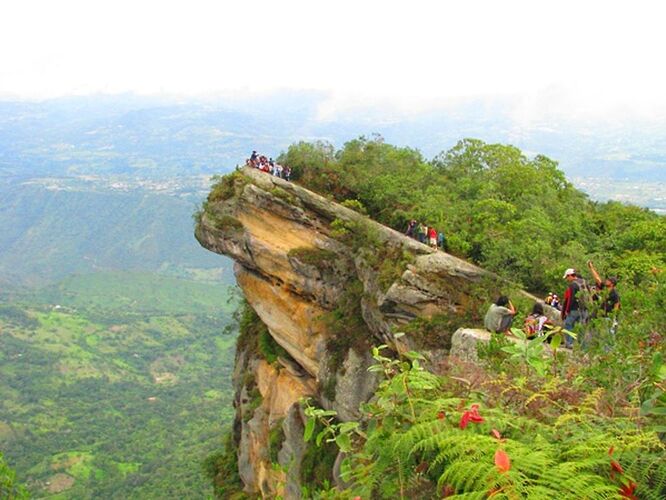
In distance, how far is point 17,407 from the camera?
4321 inches

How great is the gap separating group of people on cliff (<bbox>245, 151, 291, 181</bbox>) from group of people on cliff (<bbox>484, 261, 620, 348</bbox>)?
590 inches

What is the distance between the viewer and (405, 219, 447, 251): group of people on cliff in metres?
22.4

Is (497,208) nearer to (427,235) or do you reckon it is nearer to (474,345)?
(427,235)

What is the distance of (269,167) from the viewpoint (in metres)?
29.5

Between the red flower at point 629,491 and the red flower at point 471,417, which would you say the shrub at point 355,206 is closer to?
the red flower at point 471,417

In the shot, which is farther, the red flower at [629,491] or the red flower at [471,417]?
the red flower at [471,417]

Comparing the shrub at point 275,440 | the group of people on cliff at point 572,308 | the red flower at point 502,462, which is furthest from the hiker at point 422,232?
the red flower at point 502,462

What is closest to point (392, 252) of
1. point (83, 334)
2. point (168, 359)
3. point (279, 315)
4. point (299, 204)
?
point (299, 204)

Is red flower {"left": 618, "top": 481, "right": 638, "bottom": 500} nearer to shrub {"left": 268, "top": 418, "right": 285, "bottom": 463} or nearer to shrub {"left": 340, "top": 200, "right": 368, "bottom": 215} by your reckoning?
shrub {"left": 340, "top": 200, "right": 368, "bottom": 215}

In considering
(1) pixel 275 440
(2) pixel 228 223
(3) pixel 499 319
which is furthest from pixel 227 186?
(3) pixel 499 319

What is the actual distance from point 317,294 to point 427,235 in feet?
19.1

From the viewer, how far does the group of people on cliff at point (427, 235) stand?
882 inches

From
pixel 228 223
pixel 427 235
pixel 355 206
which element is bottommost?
pixel 228 223

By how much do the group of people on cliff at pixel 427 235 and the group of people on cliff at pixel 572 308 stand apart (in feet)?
16.8
